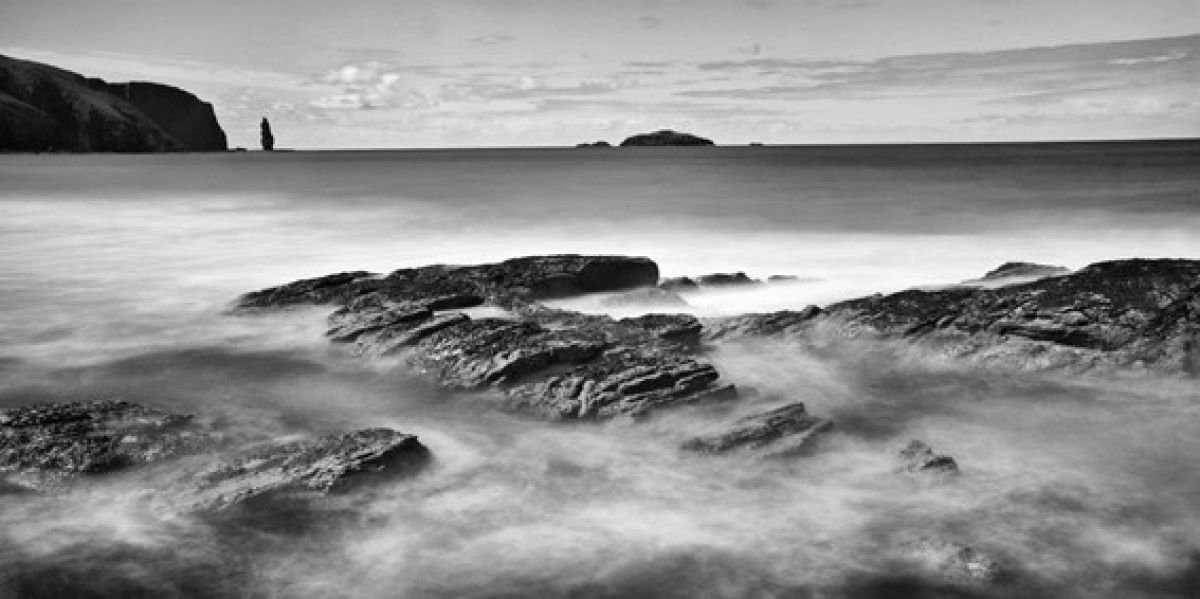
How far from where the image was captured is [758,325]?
16219 mm

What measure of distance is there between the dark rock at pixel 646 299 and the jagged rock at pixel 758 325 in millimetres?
2816

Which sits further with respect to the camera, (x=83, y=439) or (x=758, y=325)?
(x=758, y=325)

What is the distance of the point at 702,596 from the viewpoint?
8.01 metres

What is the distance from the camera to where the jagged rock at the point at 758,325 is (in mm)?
15930

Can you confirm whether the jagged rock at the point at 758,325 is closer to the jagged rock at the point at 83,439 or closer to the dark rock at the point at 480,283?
the dark rock at the point at 480,283

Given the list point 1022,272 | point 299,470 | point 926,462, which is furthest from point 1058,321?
point 299,470

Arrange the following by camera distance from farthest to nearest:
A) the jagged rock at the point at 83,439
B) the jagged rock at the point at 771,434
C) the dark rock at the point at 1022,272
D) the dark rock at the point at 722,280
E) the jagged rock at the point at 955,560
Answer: the dark rock at the point at 722,280
the dark rock at the point at 1022,272
the jagged rock at the point at 771,434
the jagged rock at the point at 83,439
the jagged rock at the point at 955,560

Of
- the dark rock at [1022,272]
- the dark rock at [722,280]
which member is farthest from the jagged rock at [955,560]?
the dark rock at [722,280]

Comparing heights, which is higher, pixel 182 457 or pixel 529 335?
pixel 529 335

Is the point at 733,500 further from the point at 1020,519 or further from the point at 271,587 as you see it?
the point at 271,587

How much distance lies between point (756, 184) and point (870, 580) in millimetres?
67726

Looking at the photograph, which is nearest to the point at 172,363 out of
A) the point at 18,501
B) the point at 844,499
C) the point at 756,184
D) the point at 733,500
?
the point at 18,501

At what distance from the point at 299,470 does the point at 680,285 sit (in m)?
12.3

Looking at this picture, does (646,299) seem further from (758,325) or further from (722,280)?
(758,325)
